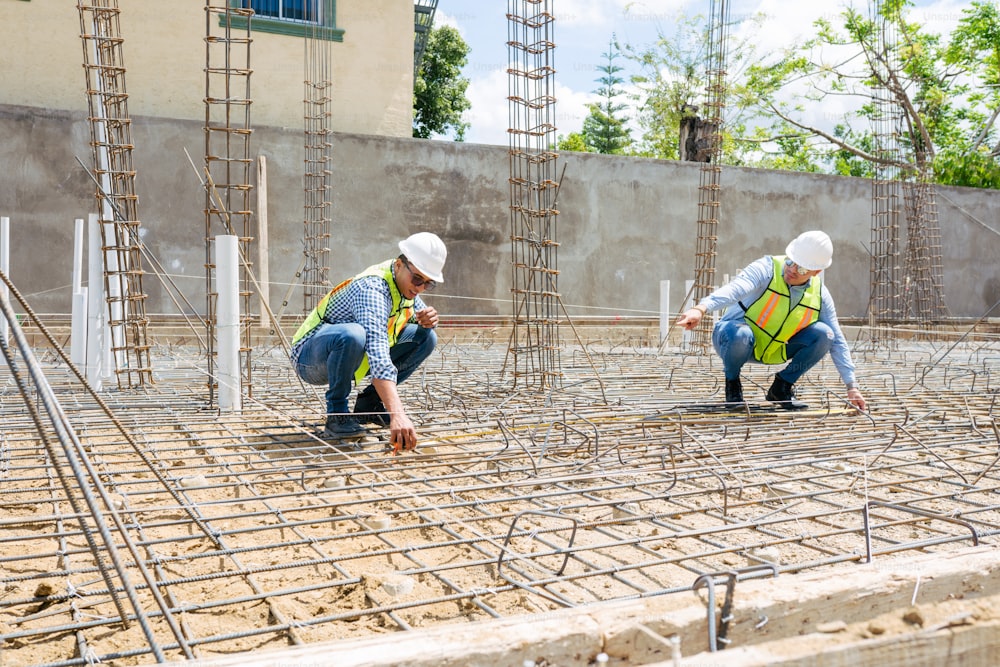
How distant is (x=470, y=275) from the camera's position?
11508 mm

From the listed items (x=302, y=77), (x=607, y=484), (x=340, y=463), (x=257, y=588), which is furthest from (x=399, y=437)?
(x=302, y=77)

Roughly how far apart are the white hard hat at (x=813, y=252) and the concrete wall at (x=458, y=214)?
6290 mm

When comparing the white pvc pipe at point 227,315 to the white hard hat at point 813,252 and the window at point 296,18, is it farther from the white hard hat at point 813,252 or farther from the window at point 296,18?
the window at point 296,18

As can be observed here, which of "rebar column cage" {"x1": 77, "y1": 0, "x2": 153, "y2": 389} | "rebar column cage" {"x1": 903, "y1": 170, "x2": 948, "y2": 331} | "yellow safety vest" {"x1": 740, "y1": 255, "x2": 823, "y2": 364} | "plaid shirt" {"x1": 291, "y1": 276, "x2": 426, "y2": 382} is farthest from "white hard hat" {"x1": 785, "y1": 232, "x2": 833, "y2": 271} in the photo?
"rebar column cage" {"x1": 903, "y1": 170, "x2": 948, "y2": 331}

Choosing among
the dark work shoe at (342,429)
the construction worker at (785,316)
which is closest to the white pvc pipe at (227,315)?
the dark work shoe at (342,429)

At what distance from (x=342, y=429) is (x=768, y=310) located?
2468 mm

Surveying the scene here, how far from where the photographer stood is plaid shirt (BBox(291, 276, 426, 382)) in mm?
3451

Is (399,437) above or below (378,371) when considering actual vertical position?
below

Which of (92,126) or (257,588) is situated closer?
(257,588)

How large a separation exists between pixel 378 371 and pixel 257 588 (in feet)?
4.61

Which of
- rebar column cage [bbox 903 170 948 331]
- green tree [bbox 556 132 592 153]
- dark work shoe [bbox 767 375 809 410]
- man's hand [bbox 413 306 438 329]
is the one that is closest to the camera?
man's hand [bbox 413 306 438 329]

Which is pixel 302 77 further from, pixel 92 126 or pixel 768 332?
pixel 768 332

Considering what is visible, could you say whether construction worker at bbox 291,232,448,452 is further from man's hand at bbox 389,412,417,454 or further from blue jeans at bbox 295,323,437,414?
man's hand at bbox 389,412,417,454

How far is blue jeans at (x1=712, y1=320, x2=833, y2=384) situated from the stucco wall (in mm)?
7947
